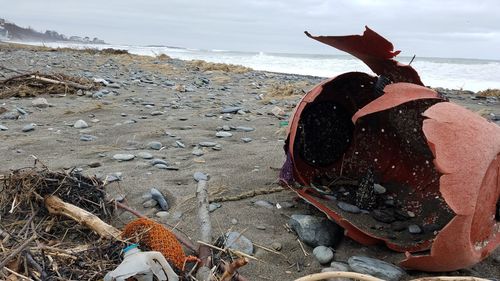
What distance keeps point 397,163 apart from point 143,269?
1703 mm

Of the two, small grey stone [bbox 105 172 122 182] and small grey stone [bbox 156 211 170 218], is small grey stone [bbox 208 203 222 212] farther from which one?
small grey stone [bbox 105 172 122 182]

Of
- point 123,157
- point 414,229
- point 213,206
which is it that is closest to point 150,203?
point 213,206

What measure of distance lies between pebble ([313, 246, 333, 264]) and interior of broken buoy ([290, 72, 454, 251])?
330 millimetres

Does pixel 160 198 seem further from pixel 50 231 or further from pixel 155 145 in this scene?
pixel 155 145

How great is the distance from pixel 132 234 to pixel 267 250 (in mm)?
586

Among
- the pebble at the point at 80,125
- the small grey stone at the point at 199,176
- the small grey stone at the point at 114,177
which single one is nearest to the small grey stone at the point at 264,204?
the small grey stone at the point at 199,176

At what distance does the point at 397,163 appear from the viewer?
8.31 ft

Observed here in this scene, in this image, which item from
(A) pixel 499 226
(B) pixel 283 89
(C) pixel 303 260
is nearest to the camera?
(A) pixel 499 226

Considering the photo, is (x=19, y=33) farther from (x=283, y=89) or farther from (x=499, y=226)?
(x=499, y=226)

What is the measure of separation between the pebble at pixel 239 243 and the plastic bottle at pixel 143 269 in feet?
1.44

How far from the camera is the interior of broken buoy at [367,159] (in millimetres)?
2222

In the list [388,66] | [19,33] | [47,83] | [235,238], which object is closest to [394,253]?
[235,238]

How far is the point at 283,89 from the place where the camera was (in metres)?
7.77

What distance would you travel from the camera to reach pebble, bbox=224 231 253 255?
6.10ft
